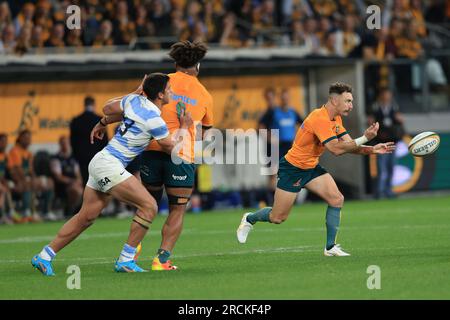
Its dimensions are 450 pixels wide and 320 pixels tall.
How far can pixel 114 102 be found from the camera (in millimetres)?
11523

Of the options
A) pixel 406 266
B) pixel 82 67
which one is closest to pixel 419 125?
pixel 82 67

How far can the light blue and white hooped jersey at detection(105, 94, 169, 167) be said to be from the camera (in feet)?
36.2

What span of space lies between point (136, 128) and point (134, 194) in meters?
0.67

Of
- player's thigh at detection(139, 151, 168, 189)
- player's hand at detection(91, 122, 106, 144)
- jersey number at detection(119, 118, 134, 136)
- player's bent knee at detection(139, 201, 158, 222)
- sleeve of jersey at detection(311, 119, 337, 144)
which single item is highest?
jersey number at detection(119, 118, 134, 136)

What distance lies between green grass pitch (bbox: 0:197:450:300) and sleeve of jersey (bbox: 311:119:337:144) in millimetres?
1371

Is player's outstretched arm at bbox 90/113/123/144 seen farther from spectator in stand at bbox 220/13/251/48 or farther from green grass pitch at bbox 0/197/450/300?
spectator in stand at bbox 220/13/251/48

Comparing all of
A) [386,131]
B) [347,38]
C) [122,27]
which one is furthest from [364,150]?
[347,38]

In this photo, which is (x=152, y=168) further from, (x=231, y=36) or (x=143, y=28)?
(x=231, y=36)

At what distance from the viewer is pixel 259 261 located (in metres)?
12.4

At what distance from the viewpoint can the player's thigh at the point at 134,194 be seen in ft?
36.6

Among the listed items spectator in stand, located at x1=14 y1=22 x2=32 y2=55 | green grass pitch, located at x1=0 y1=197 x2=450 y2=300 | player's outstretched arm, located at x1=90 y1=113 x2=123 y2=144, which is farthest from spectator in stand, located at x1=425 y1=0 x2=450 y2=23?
player's outstretched arm, located at x1=90 y1=113 x2=123 y2=144

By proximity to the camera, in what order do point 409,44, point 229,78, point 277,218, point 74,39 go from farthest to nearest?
point 409,44 < point 229,78 < point 74,39 < point 277,218

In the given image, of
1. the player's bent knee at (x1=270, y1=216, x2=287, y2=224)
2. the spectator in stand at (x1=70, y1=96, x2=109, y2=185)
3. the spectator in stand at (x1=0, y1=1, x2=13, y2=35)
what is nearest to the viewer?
the player's bent knee at (x1=270, y1=216, x2=287, y2=224)

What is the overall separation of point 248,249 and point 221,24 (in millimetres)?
11696
